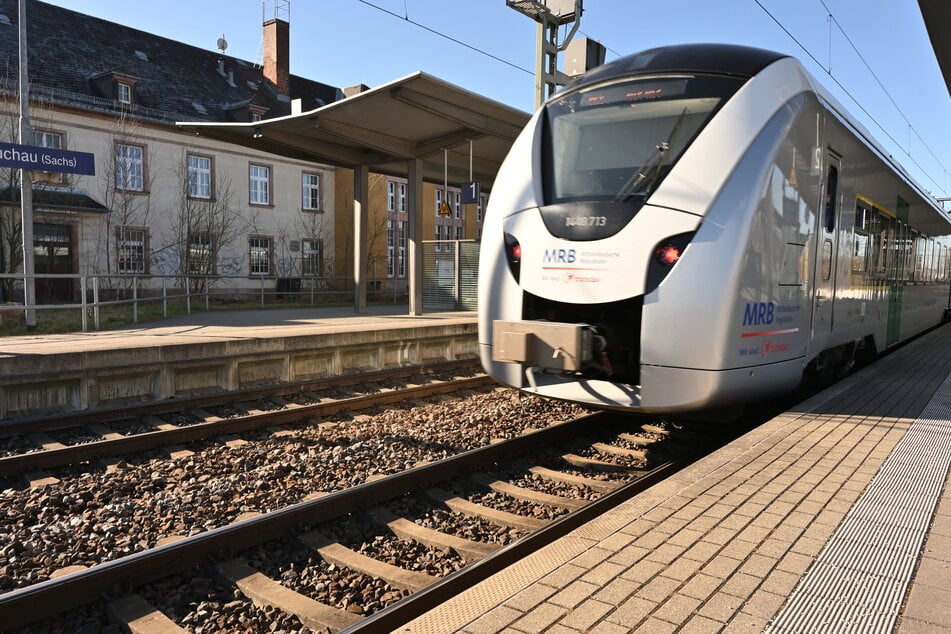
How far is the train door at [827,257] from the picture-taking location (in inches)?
250

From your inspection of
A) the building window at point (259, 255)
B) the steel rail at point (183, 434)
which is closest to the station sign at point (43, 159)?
the steel rail at point (183, 434)

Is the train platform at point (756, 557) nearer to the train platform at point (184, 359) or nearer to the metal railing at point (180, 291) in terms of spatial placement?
the train platform at point (184, 359)

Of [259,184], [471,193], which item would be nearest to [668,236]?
[471,193]

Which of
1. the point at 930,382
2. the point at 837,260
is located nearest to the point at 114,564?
the point at 837,260

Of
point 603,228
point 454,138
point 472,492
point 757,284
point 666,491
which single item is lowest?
point 472,492

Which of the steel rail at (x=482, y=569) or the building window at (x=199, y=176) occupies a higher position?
the building window at (x=199, y=176)

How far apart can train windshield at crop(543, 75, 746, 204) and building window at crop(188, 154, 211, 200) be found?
2783cm

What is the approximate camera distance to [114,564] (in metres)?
3.46

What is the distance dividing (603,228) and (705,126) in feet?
3.57

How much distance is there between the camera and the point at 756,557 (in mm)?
2977

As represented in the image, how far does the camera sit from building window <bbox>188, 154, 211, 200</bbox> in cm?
3055

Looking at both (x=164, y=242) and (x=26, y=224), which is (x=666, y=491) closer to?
(x=26, y=224)

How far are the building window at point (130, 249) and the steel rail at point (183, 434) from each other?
23.0m

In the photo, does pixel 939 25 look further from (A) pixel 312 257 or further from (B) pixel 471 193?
(A) pixel 312 257
